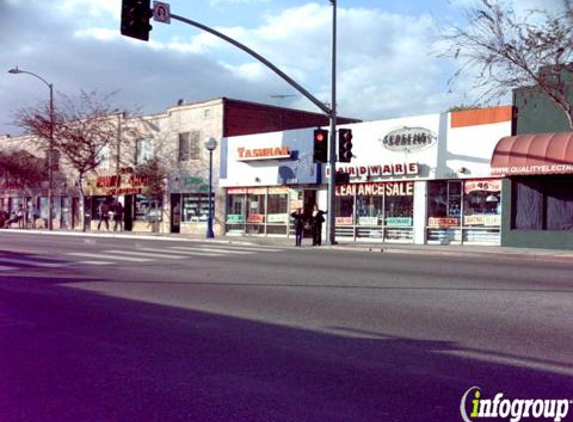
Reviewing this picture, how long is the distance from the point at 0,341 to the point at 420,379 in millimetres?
4906

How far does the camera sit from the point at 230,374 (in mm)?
6520

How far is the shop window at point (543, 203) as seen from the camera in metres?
23.5

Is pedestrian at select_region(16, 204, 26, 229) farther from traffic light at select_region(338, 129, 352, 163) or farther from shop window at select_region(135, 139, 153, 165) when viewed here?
traffic light at select_region(338, 129, 352, 163)

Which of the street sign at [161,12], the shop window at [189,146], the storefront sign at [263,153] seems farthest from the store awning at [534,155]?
the shop window at [189,146]

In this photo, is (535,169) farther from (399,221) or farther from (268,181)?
(268,181)

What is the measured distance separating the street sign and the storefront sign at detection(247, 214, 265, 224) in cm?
1604

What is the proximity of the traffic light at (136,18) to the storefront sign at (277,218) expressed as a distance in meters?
16.5

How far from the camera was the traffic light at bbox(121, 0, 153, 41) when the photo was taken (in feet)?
57.1

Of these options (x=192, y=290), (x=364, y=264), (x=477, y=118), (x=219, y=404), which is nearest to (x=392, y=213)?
(x=477, y=118)

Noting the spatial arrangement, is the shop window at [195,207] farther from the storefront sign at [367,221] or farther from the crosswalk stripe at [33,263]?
the crosswalk stripe at [33,263]

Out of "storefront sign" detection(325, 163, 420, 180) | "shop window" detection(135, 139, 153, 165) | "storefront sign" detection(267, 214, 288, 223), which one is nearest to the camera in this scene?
"storefront sign" detection(325, 163, 420, 180)

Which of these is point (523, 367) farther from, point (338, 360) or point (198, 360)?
point (198, 360)

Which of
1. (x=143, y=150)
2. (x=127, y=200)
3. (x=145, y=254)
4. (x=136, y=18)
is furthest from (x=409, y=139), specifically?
(x=127, y=200)

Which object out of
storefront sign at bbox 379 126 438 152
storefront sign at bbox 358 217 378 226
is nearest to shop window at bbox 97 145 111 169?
storefront sign at bbox 358 217 378 226
